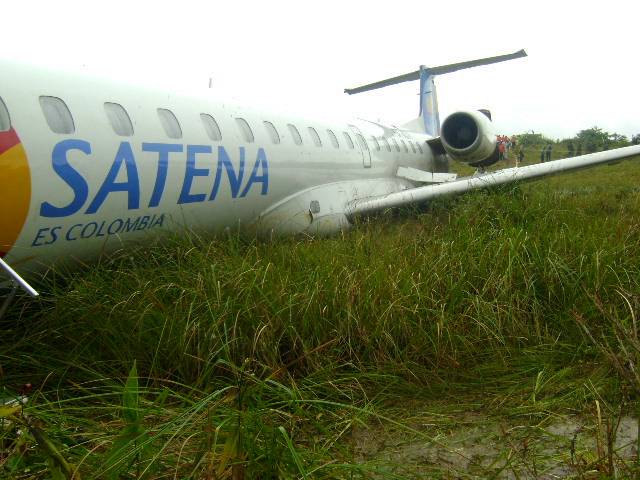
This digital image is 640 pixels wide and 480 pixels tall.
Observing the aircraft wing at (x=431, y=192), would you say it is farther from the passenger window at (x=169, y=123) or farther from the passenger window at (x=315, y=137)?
the passenger window at (x=169, y=123)

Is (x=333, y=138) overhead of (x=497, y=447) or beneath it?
overhead

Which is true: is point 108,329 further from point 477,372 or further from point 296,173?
point 296,173

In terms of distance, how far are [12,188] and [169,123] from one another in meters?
1.83

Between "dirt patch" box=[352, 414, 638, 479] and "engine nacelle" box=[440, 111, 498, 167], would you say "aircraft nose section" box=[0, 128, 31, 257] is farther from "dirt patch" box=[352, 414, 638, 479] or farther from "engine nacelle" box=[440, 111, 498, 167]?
"engine nacelle" box=[440, 111, 498, 167]

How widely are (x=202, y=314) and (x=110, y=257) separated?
1526 millimetres

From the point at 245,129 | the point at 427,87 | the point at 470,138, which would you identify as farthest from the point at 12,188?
the point at 427,87

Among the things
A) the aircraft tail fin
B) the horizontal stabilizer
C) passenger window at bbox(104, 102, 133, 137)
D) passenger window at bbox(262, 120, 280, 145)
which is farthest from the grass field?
the aircraft tail fin

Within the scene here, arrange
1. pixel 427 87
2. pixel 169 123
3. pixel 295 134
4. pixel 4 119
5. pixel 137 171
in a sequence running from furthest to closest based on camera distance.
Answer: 1. pixel 427 87
2. pixel 295 134
3. pixel 169 123
4. pixel 137 171
5. pixel 4 119

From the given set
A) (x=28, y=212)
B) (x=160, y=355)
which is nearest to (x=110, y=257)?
(x=28, y=212)

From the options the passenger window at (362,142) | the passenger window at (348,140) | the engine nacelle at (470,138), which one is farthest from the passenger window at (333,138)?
the engine nacelle at (470,138)

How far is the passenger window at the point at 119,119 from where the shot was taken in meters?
4.59

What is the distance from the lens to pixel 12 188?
3.64 meters

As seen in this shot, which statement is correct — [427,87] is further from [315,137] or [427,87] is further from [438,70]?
[315,137]

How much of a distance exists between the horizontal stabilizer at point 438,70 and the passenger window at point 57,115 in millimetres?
12173
